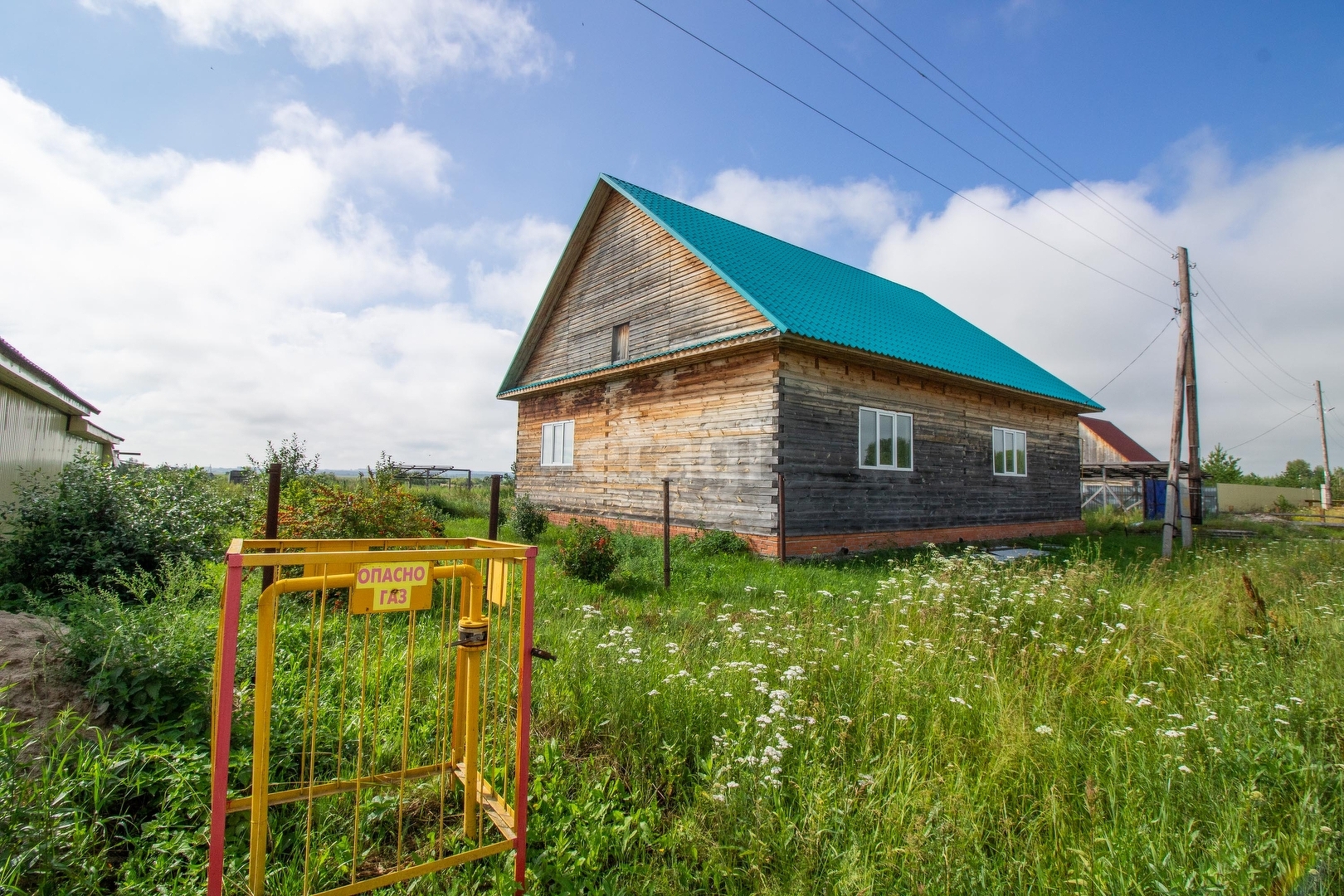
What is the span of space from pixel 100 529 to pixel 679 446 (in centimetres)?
877

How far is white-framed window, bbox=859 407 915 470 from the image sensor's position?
12445 mm

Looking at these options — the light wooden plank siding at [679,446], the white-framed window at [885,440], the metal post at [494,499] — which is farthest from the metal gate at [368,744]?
the white-framed window at [885,440]

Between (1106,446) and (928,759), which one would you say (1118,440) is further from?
(928,759)

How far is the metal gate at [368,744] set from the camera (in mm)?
2143

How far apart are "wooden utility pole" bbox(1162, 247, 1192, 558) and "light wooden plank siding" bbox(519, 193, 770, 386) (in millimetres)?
9047

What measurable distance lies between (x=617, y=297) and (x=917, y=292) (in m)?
11.0

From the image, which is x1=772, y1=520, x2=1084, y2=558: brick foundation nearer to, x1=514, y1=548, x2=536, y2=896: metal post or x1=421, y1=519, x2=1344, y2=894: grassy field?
x1=421, y1=519, x2=1344, y2=894: grassy field

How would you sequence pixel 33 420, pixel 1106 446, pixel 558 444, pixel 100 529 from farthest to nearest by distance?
pixel 1106 446
pixel 558 444
pixel 33 420
pixel 100 529

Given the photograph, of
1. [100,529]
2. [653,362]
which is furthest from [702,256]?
[100,529]

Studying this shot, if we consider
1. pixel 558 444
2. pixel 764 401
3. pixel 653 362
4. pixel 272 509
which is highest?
pixel 653 362

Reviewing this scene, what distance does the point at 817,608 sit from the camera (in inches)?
261

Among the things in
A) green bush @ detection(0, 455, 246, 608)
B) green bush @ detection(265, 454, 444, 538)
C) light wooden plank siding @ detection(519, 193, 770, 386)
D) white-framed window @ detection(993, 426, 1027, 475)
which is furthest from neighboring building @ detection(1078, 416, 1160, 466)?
green bush @ detection(0, 455, 246, 608)

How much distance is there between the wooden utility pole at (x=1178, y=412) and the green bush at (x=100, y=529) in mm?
15342

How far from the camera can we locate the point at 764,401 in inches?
441
